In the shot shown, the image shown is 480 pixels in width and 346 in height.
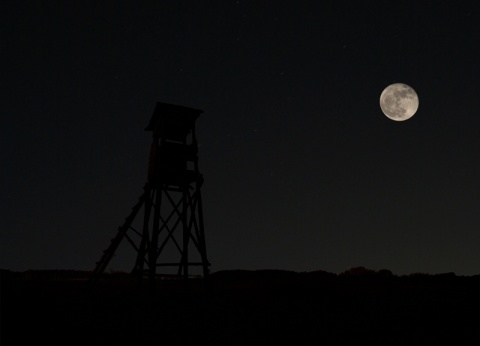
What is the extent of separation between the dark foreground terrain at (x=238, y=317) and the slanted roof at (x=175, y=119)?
5987mm

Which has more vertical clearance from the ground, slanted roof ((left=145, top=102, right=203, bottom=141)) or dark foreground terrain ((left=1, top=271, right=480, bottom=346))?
slanted roof ((left=145, top=102, right=203, bottom=141))

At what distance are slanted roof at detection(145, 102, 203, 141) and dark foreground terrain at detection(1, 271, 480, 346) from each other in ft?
19.6

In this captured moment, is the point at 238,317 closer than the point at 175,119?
Yes

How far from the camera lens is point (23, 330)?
27.7 ft

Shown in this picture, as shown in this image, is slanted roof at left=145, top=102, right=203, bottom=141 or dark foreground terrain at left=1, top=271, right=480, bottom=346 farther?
slanted roof at left=145, top=102, right=203, bottom=141

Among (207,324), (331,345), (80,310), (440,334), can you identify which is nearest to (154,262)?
(80,310)

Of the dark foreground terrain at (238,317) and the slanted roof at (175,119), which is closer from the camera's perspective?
the dark foreground terrain at (238,317)

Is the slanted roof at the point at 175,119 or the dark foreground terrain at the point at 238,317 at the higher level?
the slanted roof at the point at 175,119

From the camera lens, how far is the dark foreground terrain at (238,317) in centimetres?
885

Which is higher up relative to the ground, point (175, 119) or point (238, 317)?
point (175, 119)

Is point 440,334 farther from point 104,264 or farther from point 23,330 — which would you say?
point 104,264

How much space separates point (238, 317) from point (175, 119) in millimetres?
8163

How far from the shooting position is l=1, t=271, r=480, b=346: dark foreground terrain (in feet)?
29.0

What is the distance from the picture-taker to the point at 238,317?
425 inches
